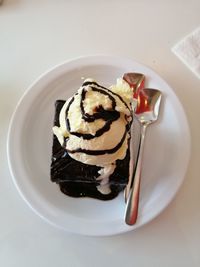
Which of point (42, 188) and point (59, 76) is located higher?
point (59, 76)

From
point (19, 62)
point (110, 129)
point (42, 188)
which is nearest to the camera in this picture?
point (110, 129)

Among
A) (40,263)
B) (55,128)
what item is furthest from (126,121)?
(40,263)

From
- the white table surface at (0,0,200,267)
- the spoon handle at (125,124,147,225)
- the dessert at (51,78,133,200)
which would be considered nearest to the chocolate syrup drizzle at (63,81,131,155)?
the dessert at (51,78,133,200)

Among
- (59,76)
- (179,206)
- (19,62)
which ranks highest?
(19,62)

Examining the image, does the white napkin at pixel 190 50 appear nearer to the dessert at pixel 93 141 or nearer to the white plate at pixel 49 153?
the white plate at pixel 49 153

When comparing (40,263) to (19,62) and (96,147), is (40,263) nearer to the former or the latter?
(96,147)

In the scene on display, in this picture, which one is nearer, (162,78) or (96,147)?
(96,147)
